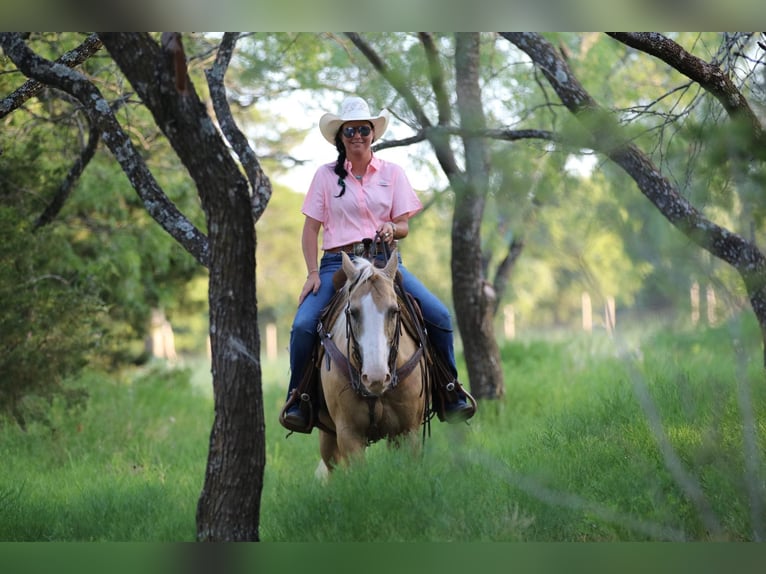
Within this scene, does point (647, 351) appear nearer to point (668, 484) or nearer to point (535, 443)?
point (535, 443)

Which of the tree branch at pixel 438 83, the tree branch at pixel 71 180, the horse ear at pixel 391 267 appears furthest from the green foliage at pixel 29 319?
the horse ear at pixel 391 267

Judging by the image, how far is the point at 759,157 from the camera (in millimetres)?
6602

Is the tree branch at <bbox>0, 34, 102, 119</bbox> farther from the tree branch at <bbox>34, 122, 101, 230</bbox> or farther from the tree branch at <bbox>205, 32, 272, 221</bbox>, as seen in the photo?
the tree branch at <bbox>34, 122, 101, 230</bbox>

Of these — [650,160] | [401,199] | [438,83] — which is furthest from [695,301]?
[438,83]

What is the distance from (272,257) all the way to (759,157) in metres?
35.8

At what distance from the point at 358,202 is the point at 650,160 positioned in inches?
112

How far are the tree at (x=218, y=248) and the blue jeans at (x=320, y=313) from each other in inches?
30.3

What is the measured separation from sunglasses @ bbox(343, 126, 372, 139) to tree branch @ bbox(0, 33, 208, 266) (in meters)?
1.34

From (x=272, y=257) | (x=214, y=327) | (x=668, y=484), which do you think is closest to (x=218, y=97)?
(x=214, y=327)

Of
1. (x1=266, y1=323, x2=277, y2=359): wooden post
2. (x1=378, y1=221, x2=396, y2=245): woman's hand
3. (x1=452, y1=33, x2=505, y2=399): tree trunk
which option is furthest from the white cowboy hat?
(x1=266, y1=323, x2=277, y2=359): wooden post

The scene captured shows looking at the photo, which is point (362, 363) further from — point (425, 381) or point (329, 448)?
point (329, 448)

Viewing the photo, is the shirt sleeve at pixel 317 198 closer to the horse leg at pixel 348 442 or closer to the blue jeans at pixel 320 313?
the blue jeans at pixel 320 313

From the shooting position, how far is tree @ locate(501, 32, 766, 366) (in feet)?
22.0

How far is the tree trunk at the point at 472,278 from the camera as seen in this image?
40.4ft
